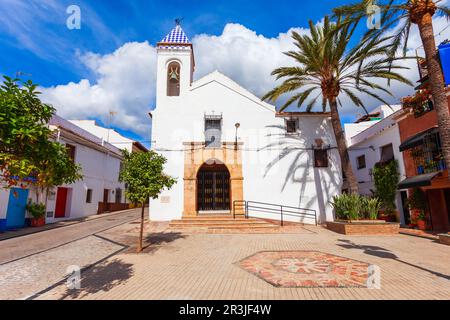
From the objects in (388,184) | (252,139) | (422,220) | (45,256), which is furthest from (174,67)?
(422,220)

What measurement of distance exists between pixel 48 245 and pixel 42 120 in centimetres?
825

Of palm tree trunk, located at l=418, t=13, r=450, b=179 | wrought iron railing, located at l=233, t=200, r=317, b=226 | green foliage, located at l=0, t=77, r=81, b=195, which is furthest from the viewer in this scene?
wrought iron railing, located at l=233, t=200, r=317, b=226

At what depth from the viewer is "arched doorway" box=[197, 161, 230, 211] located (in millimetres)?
16016

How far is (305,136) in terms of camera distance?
15875mm

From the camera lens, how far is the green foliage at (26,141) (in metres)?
2.70

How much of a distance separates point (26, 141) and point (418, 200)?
53.3 feet

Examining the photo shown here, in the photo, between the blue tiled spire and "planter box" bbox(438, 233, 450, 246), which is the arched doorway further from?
"planter box" bbox(438, 233, 450, 246)

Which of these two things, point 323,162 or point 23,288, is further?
point 323,162

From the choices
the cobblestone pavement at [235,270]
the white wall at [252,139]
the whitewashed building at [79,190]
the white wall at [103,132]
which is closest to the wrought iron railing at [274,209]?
the white wall at [252,139]

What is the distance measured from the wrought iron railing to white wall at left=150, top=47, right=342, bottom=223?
30 centimetres

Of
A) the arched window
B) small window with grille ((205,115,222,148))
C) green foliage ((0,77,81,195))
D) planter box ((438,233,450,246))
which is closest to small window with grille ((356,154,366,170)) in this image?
planter box ((438,233,450,246))

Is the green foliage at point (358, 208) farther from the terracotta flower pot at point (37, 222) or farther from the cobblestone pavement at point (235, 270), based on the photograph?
the terracotta flower pot at point (37, 222)
